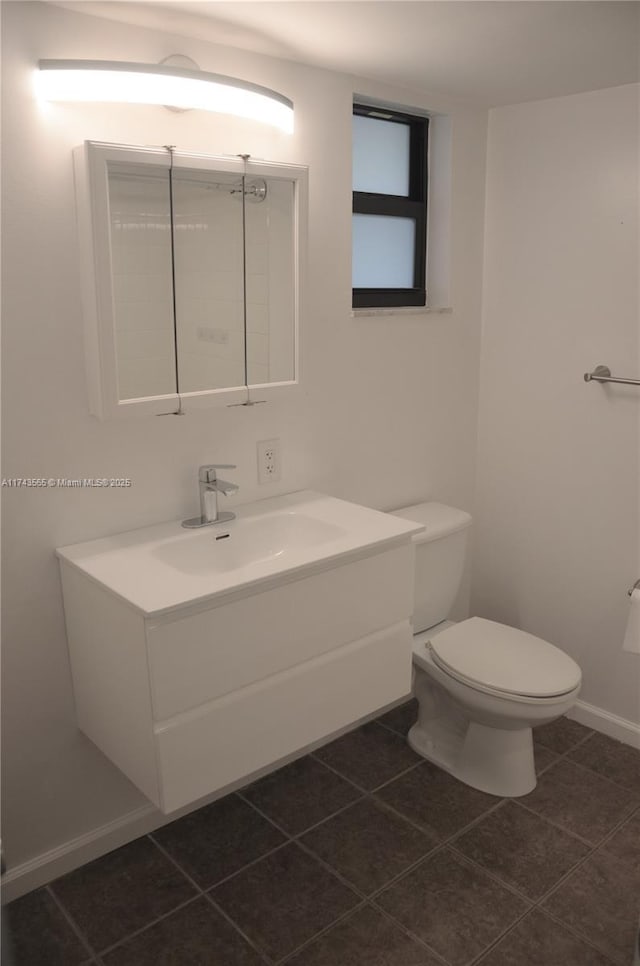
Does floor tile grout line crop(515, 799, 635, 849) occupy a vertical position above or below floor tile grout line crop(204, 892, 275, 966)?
above

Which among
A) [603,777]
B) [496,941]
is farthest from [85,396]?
[603,777]

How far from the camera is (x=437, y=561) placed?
2535mm

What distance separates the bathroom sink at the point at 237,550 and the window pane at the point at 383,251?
2.63ft

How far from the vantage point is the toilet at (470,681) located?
223cm

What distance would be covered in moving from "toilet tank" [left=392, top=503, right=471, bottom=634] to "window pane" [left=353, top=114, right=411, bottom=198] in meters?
1.08

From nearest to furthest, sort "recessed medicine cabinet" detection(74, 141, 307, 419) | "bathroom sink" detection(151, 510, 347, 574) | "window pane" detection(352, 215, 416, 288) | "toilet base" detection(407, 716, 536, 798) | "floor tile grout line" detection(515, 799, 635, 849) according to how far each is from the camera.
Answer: "recessed medicine cabinet" detection(74, 141, 307, 419) < "bathroom sink" detection(151, 510, 347, 574) < "floor tile grout line" detection(515, 799, 635, 849) < "toilet base" detection(407, 716, 536, 798) < "window pane" detection(352, 215, 416, 288)

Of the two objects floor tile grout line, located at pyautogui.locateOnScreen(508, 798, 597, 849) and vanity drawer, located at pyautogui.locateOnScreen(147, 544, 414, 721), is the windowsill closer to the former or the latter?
vanity drawer, located at pyautogui.locateOnScreen(147, 544, 414, 721)

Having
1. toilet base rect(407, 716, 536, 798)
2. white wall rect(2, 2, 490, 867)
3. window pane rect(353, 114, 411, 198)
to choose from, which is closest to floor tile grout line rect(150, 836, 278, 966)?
white wall rect(2, 2, 490, 867)

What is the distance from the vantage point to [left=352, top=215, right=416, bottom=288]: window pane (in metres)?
2.61

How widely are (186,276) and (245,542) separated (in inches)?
26.8

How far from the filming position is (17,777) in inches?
77.1

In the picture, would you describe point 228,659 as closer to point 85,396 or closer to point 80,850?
point 85,396

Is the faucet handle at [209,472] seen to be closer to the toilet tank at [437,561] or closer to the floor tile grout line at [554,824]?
the toilet tank at [437,561]

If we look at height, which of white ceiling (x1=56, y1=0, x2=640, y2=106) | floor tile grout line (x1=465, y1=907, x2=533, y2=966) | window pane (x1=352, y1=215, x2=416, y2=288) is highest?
white ceiling (x1=56, y1=0, x2=640, y2=106)
